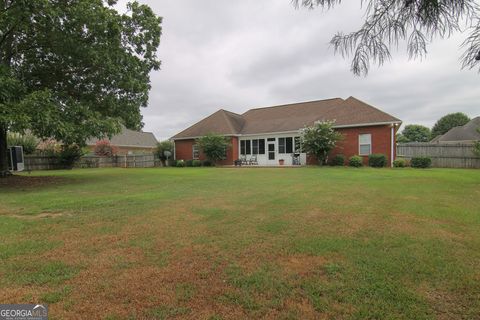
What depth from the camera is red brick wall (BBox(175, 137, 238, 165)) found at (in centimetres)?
2432

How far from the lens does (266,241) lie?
4195 millimetres

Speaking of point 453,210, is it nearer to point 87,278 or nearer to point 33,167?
point 87,278

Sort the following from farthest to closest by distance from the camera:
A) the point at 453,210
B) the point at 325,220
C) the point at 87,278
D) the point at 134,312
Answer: the point at 453,210
the point at 325,220
the point at 87,278
the point at 134,312

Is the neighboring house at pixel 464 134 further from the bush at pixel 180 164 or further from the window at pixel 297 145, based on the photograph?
the bush at pixel 180 164

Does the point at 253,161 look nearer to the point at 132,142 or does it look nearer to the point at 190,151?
the point at 190,151

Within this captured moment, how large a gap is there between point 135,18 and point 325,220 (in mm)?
12190

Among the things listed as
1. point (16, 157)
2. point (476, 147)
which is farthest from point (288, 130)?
point (16, 157)

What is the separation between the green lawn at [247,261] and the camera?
2531 millimetres

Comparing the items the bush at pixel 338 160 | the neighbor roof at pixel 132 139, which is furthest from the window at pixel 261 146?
the neighbor roof at pixel 132 139

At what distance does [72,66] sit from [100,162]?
15456 mm

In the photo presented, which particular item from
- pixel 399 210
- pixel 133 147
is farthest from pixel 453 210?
pixel 133 147

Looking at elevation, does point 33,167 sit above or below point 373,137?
below

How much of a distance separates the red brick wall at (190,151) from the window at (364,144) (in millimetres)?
9840

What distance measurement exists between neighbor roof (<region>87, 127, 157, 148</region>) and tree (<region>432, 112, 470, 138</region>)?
5445cm
